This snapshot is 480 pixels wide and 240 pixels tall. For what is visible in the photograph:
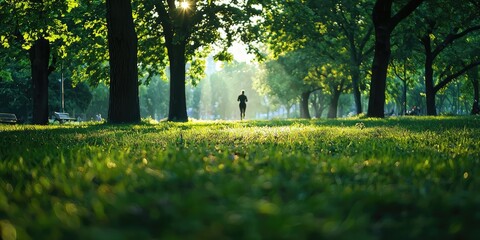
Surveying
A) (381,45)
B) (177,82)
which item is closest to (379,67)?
(381,45)

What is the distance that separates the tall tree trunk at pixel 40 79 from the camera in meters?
21.0

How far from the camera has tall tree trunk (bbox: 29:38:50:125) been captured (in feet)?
68.9

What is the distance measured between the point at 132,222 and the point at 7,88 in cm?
5375

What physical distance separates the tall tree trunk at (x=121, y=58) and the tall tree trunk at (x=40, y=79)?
9.75 m

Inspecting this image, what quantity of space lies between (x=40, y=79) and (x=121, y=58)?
33.5ft

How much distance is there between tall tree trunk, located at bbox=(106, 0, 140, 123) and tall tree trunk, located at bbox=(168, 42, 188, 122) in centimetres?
787

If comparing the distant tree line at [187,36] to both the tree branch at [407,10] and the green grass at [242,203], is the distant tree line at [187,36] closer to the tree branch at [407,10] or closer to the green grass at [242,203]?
the tree branch at [407,10]

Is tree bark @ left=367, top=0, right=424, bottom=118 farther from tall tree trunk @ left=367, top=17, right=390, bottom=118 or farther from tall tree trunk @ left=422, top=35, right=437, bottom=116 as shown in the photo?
tall tree trunk @ left=422, top=35, right=437, bottom=116

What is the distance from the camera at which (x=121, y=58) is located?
1313 cm

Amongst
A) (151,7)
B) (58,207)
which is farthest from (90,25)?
(58,207)

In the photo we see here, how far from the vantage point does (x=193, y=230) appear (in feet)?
4.80

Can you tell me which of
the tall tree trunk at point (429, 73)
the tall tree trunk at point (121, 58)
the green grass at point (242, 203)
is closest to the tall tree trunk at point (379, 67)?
the tall tree trunk at point (121, 58)

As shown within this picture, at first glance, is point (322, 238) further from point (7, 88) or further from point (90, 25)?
point (7, 88)

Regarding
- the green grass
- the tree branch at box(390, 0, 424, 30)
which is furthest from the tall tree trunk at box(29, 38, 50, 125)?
the green grass
